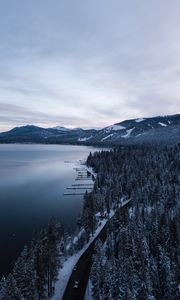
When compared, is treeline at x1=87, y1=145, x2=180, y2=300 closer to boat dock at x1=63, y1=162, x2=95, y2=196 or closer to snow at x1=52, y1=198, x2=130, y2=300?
snow at x1=52, y1=198, x2=130, y2=300

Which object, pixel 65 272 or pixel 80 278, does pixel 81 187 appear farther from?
pixel 80 278

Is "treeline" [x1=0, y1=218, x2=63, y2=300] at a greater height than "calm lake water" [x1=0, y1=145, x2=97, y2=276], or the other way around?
"treeline" [x1=0, y1=218, x2=63, y2=300]

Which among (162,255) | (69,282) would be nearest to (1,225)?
(69,282)

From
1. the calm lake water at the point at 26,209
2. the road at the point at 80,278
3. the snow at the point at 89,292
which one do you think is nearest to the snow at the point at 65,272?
the road at the point at 80,278

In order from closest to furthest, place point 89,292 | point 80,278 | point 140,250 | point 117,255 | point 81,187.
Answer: point 89,292
point 80,278
point 140,250
point 117,255
point 81,187

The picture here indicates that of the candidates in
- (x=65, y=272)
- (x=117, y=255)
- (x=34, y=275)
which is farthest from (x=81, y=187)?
(x=34, y=275)

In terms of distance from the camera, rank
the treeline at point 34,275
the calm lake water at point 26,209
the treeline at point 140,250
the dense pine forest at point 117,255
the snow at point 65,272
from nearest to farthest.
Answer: the treeline at point 34,275 → the dense pine forest at point 117,255 → the treeline at point 140,250 → the snow at point 65,272 → the calm lake water at point 26,209

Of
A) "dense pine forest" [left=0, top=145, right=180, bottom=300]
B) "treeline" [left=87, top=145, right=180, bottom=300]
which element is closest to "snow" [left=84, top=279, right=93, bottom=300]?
"treeline" [left=87, top=145, right=180, bottom=300]

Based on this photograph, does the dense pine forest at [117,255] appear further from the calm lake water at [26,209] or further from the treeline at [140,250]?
the calm lake water at [26,209]

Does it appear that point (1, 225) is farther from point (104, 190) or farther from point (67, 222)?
point (104, 190)

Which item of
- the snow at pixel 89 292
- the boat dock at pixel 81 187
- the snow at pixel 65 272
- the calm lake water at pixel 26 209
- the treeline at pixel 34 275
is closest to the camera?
the treeline at pixel 34 275

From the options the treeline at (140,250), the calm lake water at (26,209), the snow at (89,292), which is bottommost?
the snow at (89,292)

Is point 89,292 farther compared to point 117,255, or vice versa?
point 117,255
